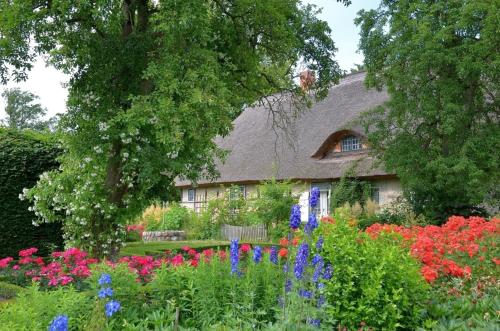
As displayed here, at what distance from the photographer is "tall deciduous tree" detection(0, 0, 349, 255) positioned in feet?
29.2

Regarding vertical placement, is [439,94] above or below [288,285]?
above

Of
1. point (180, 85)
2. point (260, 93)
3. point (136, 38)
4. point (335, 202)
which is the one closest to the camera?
point (180, 85)

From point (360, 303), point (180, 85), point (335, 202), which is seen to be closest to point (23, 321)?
point (360, 303)

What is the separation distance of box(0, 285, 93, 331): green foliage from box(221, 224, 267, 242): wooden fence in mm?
15169

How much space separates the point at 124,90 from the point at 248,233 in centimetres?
1008

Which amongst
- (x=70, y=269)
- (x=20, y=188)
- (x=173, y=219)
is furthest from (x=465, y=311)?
(x=173, y=219)

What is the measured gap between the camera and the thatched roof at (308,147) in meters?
21.5

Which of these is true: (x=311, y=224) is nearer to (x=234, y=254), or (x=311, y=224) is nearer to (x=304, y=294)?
(x=304, y=294)

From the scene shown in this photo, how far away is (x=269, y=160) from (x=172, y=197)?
1392 cm

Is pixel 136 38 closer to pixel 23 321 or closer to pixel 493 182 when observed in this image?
pixel 23 321

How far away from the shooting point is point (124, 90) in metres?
10.5

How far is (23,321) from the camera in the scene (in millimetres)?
3391

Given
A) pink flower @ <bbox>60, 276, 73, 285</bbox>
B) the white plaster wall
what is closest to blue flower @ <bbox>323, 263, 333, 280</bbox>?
pink flower @ <bbox>60, 276, 73, 285</bbox>

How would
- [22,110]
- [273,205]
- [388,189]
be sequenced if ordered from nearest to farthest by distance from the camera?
1. [273,205]
2. [388,189]
3. [22,110]
